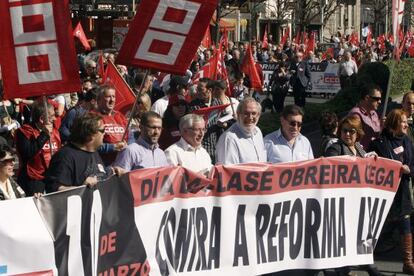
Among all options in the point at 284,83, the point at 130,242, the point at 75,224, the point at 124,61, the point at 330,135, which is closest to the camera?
the point at 75,224

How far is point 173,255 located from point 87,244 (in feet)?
2.80

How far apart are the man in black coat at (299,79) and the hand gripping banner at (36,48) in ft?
59.1

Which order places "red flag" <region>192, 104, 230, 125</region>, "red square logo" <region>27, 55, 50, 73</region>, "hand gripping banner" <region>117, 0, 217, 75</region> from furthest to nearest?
"red flag" <region>192, 104, 230, 125</region>
"hand gripping banner" <region>117, 0, 217, 75</region>
"red square logo" <region>27, 55, 50, 73</region>

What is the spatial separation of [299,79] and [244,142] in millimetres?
17063

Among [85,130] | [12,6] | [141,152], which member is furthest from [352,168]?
[12,6]

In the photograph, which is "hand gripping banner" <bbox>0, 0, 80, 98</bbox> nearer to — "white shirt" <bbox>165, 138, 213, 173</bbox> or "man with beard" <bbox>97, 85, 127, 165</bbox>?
"white shirt" <bbox>165, 138, 213, 173</bbox>

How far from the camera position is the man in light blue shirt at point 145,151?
7.76 meters

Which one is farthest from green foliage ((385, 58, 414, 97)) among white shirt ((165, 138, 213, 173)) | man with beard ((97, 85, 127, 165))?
white shirt ((165, 138, 213, 173))

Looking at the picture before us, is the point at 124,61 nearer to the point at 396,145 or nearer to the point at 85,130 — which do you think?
the point at 85,130

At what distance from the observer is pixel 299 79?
25.2 metres

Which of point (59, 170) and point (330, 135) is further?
point (330, 135)

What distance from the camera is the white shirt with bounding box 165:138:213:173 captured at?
788 centimetres

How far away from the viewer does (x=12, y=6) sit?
23.6 ft

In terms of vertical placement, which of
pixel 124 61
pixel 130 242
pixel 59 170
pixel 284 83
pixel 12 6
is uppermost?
pixel 12 6
